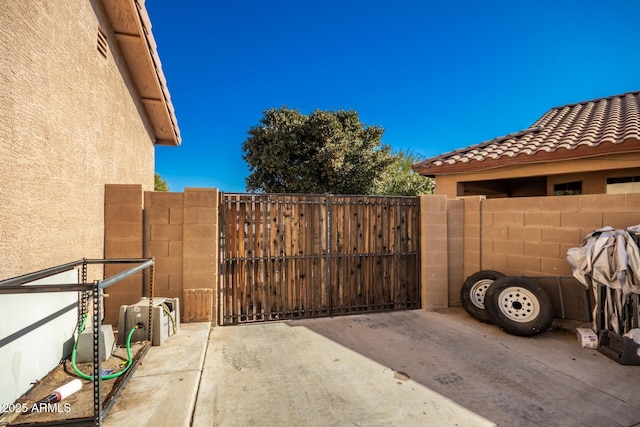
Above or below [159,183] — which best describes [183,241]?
below

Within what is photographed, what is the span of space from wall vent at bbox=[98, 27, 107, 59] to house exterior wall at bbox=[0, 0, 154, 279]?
8 cm

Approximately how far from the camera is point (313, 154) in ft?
53.6

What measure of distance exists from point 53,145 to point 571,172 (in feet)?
28.0

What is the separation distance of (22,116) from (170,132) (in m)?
5.12

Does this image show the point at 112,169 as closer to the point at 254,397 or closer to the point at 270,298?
the point at 270,298

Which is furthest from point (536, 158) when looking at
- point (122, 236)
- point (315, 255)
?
point (122, 236)

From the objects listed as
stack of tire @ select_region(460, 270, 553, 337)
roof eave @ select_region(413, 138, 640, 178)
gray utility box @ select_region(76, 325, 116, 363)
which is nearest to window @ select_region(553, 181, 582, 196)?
roof eave @ select_region(413, 138, 640, 178)

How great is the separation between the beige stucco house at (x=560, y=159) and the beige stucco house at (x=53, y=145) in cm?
662

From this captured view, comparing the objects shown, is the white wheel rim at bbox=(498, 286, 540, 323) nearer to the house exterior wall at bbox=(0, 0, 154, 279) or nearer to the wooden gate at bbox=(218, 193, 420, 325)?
the wooden gate at bbox=(218, 193, 420, 325)

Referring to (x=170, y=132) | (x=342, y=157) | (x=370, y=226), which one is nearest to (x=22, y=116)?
(x=370, y=226)

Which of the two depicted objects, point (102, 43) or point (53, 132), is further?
point (102, 43)

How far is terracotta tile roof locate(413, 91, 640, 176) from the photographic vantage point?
5.51m

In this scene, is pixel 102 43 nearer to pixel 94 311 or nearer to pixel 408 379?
pixel 94 311

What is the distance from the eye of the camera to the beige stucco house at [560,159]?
5.57 m
